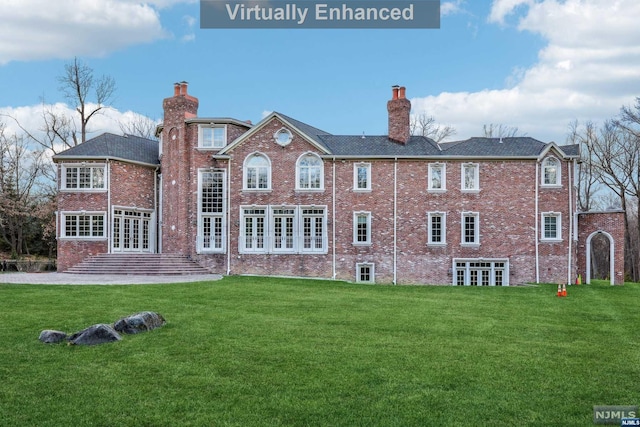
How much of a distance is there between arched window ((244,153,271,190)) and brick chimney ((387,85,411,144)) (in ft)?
23.5

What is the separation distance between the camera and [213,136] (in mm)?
29969

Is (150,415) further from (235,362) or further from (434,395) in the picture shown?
(434,395)

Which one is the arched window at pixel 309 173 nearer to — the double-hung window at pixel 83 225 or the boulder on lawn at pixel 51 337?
the double-hung window at pixel 83 225

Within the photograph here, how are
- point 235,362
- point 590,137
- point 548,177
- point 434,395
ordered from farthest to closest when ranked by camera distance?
point 590,137, point 548,177, point 235,362, point 434,395

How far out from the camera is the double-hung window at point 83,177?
96.6 ft

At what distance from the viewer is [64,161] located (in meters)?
29.5

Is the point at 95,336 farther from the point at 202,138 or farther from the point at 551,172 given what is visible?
the point at 551,172

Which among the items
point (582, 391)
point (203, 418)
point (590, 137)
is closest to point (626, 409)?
point (582, 391)

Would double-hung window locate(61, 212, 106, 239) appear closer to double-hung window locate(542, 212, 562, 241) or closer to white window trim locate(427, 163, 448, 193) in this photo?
white window trim locate(427, 163, 448, 193)

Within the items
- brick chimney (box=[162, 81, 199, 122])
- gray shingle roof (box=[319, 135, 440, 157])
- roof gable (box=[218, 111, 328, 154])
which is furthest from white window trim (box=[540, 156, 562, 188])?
brick chimney (box=[162, 81, 199, 122])

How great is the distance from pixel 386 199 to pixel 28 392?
23.2 metres

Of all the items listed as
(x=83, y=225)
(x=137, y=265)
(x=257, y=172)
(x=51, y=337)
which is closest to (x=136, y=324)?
(x=51, y=337)

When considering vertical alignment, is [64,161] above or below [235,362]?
above

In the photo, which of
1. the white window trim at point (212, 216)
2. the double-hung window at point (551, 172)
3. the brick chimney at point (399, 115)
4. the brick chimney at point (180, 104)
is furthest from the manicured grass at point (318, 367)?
the brick chimney at point (399, 115)
